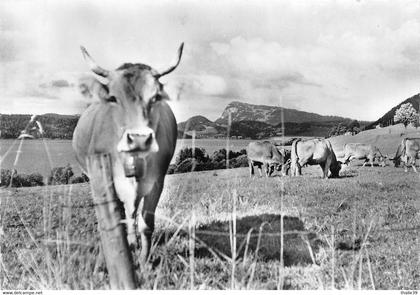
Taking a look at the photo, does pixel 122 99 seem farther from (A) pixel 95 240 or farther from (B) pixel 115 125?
(A) pixel 95 240

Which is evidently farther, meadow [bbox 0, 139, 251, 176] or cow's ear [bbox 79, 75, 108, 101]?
meadow [bbox 0, 139, 251, 176]

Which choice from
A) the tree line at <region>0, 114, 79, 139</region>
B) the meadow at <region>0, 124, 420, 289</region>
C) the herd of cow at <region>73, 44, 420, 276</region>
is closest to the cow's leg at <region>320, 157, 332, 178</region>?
the meadow at <region>0, 124, 420, 289</region>

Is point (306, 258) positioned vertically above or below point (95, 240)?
below

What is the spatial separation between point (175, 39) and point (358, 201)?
19.4 feet

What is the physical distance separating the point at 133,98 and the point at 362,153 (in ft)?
70.0

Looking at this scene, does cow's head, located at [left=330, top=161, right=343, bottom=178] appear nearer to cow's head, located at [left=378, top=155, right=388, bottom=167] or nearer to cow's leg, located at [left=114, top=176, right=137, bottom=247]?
cow's head, located at [left=378, top=155, right=388, bottom=167]

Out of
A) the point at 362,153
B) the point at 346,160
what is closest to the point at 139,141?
the point at 346,160

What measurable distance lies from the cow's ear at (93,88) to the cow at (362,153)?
2096 cm

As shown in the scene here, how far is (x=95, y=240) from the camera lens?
5.41 meters

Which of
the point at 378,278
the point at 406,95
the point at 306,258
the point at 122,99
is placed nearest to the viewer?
the point at 122,99

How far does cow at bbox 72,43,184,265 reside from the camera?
4520 mm

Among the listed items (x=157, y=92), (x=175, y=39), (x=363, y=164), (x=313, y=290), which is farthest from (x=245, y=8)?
(x=363, y=164)

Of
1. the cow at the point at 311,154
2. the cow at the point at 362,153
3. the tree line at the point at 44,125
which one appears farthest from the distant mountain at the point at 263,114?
the cow at the point at 362,153

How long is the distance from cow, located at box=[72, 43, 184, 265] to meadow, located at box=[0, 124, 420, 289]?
423 mm
